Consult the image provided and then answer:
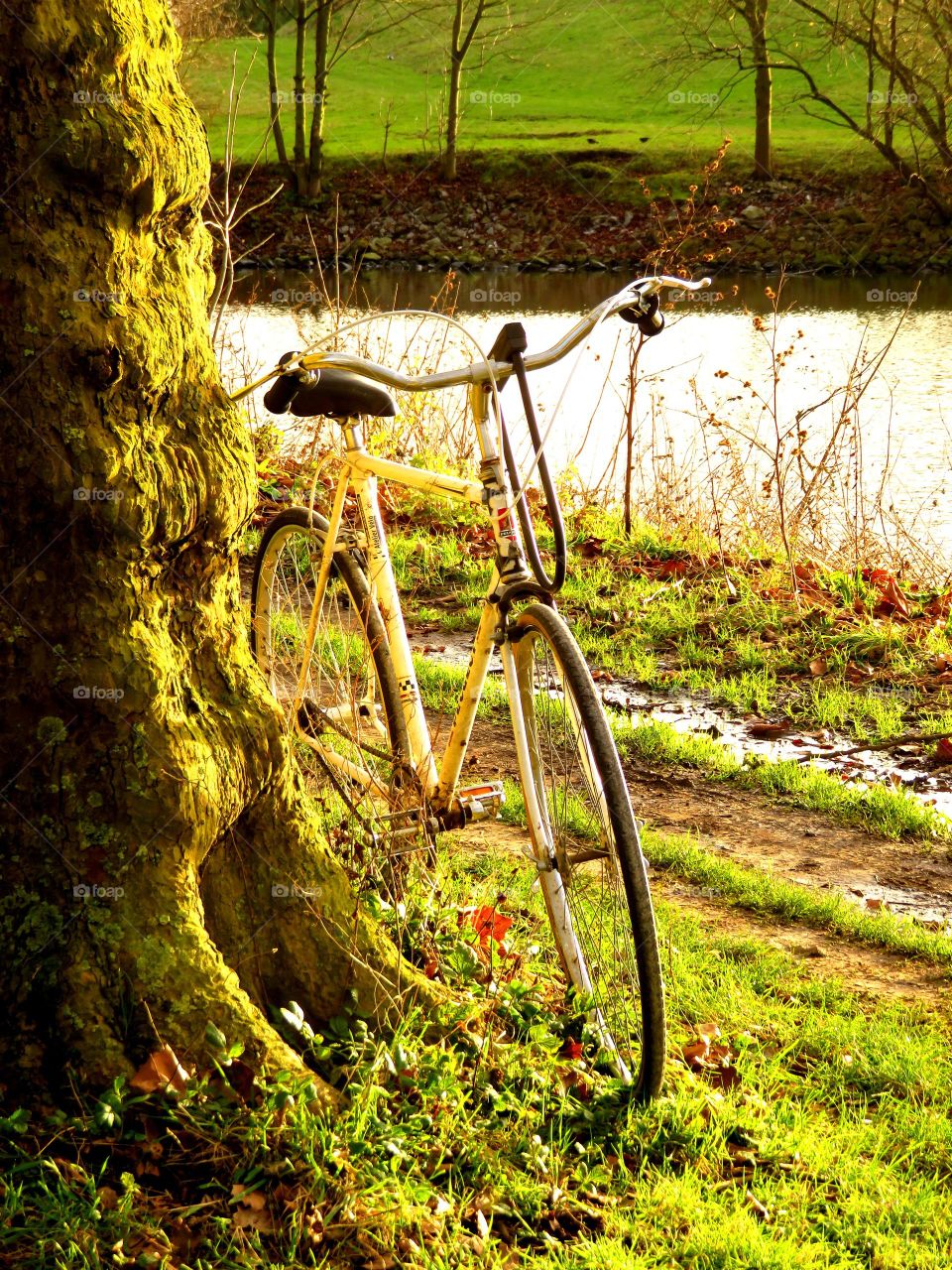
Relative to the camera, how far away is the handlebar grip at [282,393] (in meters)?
3.01

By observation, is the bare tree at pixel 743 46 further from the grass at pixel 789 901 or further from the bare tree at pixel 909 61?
the grass at pixel 789 901

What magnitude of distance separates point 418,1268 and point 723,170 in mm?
40700

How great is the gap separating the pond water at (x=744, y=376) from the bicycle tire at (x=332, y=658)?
37.8 inches

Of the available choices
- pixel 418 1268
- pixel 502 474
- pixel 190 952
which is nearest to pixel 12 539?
pixel 190 952

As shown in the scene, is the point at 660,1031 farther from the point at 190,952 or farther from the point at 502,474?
the point at 502,474

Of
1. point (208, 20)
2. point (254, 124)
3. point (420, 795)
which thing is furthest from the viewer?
point (254, 124)

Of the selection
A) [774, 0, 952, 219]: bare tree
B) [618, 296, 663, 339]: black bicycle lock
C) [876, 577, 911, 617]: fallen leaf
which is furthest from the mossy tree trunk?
[774, 0, 952, 219]: bare tree

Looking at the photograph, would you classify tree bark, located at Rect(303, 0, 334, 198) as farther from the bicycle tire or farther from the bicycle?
the bicycle

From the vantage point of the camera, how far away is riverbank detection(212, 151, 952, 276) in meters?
32.4

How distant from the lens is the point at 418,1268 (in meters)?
2.31

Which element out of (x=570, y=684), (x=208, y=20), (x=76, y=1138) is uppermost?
(x=208, y=20)

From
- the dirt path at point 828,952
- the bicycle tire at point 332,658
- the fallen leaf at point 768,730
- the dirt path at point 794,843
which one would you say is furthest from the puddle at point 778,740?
the bicycle tire at point 332,658

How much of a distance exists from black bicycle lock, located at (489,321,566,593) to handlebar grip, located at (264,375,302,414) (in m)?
0.47

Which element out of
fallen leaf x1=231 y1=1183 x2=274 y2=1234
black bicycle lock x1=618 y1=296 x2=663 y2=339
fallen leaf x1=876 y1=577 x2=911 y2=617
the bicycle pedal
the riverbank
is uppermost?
the riverbank
